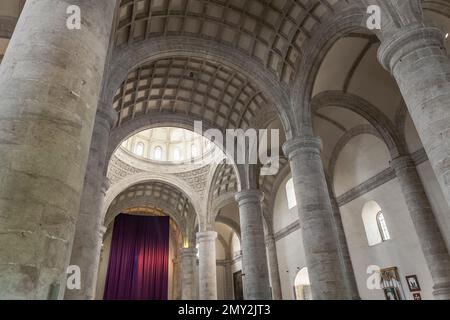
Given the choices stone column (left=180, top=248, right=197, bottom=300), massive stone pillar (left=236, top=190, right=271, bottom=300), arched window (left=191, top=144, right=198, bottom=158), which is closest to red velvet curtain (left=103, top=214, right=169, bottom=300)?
stone column (left=180, top=248, right=197, bottom=300)

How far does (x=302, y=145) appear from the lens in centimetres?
1000

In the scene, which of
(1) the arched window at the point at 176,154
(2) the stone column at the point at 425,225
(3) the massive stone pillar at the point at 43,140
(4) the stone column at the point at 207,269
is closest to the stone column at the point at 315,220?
(2) the stone column at the point at 425,225

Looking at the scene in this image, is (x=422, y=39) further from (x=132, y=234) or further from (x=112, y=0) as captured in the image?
(x=132, y=234)

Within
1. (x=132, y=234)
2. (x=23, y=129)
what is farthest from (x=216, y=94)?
(x=132, y=234)

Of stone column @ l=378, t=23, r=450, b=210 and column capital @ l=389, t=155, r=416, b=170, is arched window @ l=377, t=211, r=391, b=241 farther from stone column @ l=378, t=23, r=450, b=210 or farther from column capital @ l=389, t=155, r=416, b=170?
stone column @ l=378, t=23, r=450, b=210

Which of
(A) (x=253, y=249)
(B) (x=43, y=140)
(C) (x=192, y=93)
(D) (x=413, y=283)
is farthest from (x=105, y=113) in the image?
(D) (x=413, y=283)

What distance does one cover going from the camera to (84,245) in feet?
22.0

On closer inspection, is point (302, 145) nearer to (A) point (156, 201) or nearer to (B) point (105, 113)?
(B) point (105, 113)

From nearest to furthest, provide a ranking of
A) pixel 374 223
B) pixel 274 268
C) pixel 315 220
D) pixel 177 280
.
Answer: pixel 315 220, pixel 374 223, pixel 274 268, pixel 177 280

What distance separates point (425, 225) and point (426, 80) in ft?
24.8

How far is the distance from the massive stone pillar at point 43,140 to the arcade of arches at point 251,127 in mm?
13

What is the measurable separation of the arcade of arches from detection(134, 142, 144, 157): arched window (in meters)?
0.51

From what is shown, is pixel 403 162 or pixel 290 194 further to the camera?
pixel 290 194
